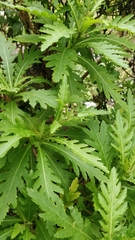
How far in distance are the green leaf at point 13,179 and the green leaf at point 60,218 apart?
15cm

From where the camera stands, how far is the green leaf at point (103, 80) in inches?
50.7

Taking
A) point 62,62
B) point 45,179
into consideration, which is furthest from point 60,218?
point 62,62

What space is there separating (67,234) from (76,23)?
772 millimetres

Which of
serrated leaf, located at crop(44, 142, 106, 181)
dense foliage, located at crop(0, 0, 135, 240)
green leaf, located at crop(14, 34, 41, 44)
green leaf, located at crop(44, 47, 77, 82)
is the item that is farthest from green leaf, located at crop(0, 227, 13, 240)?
green leaf, located at crop(14, 34, 41, 44)

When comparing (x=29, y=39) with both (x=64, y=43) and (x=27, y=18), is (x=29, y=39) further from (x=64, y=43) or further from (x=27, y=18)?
(x=27, y=18)

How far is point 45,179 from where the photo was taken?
112cm

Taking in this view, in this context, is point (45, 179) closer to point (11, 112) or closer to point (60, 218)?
point (60, 218)

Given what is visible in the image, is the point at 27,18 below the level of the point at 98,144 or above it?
above

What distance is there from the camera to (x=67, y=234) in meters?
1.03

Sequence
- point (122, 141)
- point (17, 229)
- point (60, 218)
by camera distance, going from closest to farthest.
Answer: point (60, 218) < point (17, 229) < point (122, 141)

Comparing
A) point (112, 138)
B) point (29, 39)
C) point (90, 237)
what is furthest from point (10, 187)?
point (29, 39)

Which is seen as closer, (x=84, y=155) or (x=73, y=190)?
(x=84, y=155)

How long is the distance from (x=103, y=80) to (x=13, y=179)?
53 cm

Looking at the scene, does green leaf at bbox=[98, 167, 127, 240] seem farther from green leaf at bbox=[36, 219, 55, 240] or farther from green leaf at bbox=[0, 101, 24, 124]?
green leaf at bbox=[0, 101, 24, 124]
